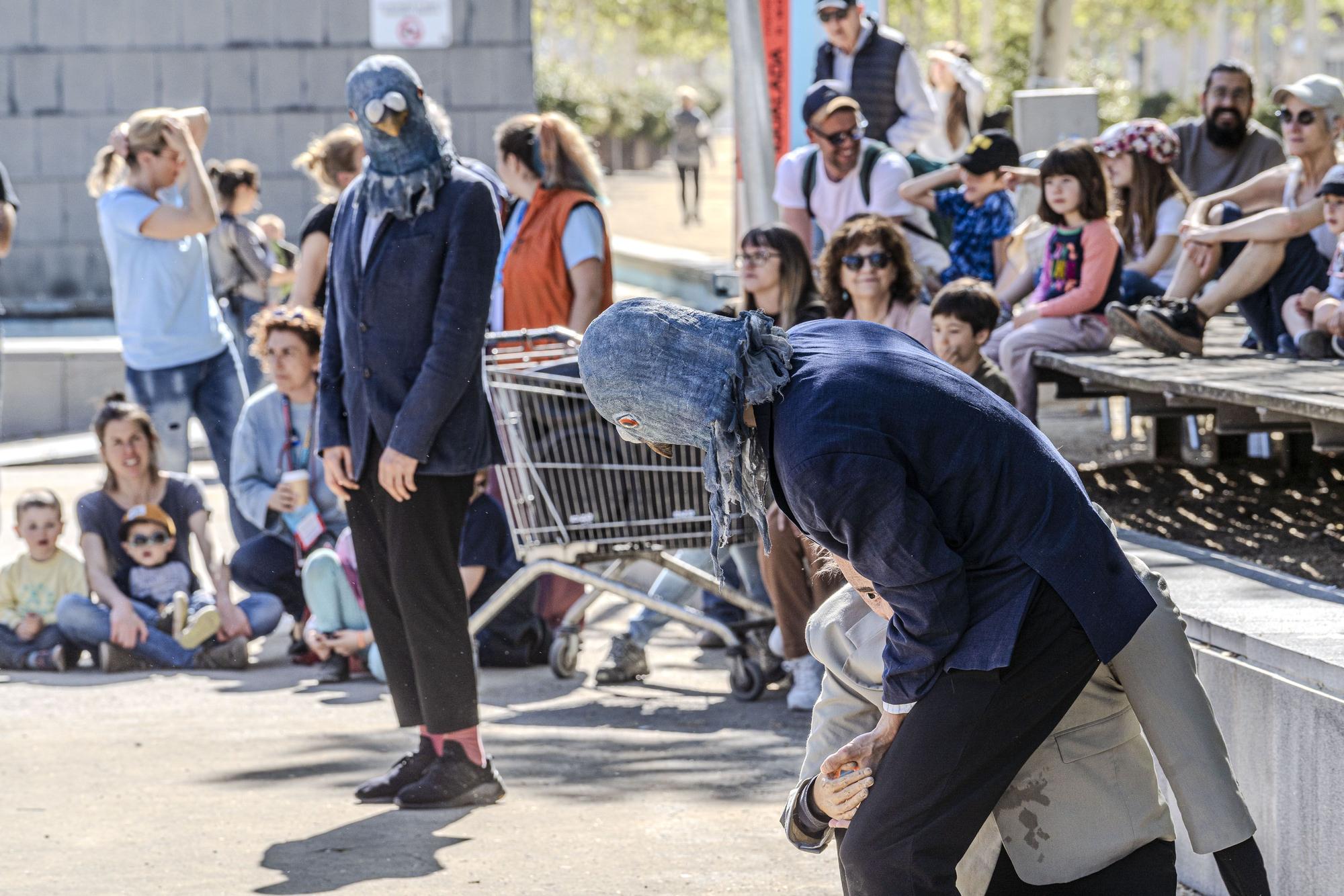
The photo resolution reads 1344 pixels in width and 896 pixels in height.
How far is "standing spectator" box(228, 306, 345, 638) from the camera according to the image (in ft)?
25.0

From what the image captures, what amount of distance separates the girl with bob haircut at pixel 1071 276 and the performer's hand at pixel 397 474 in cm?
304

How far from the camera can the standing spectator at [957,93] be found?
39.7ft

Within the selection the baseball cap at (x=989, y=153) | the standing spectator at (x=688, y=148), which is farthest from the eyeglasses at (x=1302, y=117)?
the standing spectator at (x=688, y=148)

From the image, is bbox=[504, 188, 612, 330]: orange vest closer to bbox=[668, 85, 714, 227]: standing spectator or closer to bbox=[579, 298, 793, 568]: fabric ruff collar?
bbox=[579, 298, 793, 568]: fabric ruff collar

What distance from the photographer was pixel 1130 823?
123 inches

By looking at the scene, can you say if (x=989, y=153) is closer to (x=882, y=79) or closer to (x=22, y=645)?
(x=882, y=79)

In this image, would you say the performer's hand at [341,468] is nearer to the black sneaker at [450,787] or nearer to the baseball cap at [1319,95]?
the black sneaker at [450,787]

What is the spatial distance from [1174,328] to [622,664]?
8.46 feet

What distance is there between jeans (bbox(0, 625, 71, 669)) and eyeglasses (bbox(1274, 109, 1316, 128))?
571cm

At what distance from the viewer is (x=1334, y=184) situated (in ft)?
21.4

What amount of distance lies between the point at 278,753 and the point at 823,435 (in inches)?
147

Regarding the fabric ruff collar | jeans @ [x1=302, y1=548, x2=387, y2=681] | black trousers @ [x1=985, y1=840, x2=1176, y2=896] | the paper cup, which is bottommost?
jeans @ [x1=302, y1=548, x2=387, y2=681]

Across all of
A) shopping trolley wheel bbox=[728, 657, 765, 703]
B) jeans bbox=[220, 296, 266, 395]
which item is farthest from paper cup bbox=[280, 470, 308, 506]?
jeans bbox=[220, 296, 266, 395]

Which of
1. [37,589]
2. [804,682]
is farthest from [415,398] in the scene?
[37,589]
